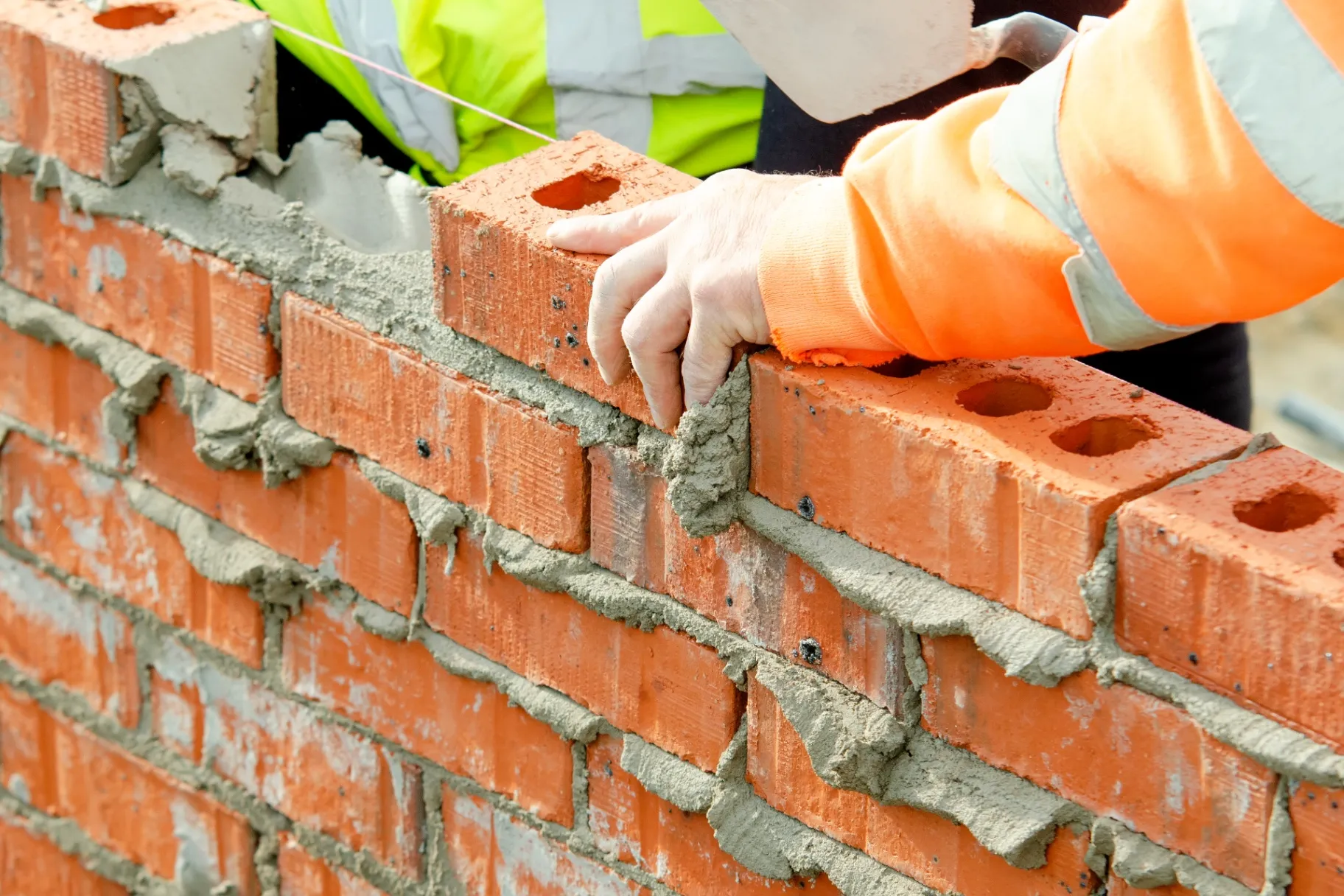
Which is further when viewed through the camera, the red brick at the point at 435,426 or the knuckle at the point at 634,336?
the red brick at the point at 435,426

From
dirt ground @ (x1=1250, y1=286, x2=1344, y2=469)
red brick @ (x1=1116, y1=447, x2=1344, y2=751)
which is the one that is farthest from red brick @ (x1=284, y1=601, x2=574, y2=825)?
dirt ground @ (x1=1250, y1=286, x2=1344, y2=469)

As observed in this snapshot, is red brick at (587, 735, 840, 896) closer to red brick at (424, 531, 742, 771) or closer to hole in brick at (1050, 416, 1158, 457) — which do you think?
red brick at (424, 531, 742, 771)

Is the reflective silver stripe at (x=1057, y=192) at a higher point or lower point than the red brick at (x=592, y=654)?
higher

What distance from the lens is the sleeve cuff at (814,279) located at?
114 cm

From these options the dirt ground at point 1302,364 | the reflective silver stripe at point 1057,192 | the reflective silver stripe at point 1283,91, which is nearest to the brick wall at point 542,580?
the reflective silver stripe at point 1057,192

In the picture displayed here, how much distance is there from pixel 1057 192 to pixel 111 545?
130 centimetres

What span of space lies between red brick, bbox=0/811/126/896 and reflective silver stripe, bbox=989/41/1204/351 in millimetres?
1602

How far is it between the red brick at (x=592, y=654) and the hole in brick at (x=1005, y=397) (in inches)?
12.7

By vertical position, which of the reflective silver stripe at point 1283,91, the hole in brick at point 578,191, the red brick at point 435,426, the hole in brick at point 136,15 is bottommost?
the red brick at point 435,426

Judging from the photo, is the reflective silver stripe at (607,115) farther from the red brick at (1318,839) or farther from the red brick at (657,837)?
the red brick at (1318,839)

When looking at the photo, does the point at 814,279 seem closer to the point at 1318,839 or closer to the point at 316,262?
the point at 1318,839

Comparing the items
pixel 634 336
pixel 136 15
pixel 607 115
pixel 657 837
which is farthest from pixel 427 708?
pixel 136 15

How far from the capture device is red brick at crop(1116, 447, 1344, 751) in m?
1.01

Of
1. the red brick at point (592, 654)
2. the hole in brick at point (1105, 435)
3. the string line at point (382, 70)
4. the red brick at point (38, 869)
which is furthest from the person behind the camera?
the red brick at point (38, 869)
